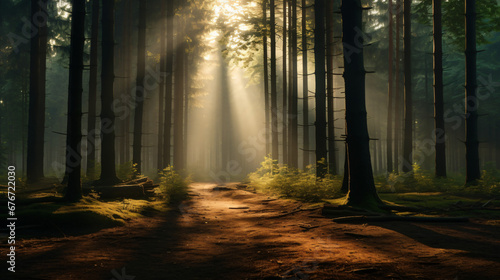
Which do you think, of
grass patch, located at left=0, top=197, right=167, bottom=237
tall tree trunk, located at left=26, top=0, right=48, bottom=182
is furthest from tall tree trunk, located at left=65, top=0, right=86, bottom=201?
tall tree trunk, located at left=26, top=0, right=48, bottom=182

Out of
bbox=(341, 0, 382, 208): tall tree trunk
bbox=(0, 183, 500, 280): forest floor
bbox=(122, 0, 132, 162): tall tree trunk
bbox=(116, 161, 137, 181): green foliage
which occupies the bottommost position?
bbox=(0, 183, 500, 280): forest floor

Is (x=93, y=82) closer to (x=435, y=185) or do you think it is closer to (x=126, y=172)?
(x=126, y=172)

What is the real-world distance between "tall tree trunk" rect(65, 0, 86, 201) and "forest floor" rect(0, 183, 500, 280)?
228 centimetres

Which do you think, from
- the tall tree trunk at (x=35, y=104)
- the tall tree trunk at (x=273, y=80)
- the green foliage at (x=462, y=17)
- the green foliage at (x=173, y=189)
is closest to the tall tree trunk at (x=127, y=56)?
the tall tree trunk at (x=35, y=104)

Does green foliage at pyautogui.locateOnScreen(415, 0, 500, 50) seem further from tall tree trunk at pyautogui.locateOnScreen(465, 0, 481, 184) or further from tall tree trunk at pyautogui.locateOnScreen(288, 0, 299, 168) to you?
tall tree trunk at pyautogui.locateOnScreen(288, 0, 299, 168)

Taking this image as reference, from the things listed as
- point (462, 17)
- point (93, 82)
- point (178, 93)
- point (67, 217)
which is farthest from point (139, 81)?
point (462, 17)

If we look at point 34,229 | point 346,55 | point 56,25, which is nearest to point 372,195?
point 346,55

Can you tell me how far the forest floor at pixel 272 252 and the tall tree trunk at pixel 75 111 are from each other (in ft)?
7.47

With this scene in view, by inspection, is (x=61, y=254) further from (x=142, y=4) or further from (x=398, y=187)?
(x=142, y=4)

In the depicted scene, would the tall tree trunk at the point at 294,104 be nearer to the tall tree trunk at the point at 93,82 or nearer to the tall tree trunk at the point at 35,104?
the tall tree trunk at the point at 93,82

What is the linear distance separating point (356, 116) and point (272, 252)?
5859mm

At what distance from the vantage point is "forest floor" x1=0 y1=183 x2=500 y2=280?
4617 millimetres

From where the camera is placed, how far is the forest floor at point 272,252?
462cm

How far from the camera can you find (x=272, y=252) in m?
5.93
